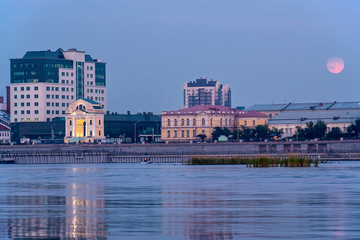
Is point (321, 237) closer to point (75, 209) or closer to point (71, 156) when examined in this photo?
point (75, 209)

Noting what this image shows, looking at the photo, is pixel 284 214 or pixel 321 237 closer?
pixel 321 237

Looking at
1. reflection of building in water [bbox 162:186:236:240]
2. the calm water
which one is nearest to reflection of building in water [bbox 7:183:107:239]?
the calm water

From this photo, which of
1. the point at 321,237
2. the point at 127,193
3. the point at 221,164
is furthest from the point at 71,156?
the point at 321,237

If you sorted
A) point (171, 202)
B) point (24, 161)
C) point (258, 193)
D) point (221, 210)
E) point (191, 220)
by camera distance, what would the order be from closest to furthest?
point (191, 220)
point (221, 210)
point (171, 202)
point (258, 193)
point (24, 161)

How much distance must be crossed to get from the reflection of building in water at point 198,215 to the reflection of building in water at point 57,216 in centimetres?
302

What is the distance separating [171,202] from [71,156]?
15117cm

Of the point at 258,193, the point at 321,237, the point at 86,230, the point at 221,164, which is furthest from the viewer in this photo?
the point at 221,164

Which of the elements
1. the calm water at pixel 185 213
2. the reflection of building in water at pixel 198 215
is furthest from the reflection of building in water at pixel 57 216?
the reflection of building in water at pixel 198 215

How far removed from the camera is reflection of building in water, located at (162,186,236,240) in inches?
1339

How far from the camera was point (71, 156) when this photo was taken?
650 feet

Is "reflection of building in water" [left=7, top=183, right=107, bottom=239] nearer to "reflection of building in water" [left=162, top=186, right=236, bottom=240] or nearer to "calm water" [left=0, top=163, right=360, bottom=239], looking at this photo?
"calm water" [left=0, top=163, right=360, bottom=239]

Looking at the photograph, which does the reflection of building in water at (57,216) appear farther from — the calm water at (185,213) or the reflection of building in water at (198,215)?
the reflection of building in water at (198,215)

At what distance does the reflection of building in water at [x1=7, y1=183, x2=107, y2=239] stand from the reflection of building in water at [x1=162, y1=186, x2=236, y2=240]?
3.02 metres

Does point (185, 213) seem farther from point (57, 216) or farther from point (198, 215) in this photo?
point (57, 216)
